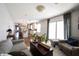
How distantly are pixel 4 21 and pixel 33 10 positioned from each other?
0.61m

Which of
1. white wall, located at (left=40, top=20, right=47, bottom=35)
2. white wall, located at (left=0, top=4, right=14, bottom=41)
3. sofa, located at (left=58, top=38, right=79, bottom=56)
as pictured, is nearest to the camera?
sofa, located at (left=58, top=38, right=79, bottom=56)

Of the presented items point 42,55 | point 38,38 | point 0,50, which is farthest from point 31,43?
point 0,50

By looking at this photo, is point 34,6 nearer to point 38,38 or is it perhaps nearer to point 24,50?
point 38,38

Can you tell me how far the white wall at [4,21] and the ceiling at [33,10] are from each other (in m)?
0.09

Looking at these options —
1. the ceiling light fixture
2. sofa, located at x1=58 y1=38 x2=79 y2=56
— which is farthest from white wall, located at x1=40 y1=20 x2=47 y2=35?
sofa, located at x1=58 y1=38 x2=79 y2=56

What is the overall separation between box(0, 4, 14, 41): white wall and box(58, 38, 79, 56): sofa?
1.05 m

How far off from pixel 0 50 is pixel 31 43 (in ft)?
1.92

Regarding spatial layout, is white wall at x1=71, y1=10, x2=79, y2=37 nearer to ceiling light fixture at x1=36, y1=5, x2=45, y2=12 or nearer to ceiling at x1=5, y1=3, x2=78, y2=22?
ceiling at x1=5, y1=3, x2=78, y2=22

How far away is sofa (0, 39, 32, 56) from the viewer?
2236 mm

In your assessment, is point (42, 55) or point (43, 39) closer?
point (42, 55)

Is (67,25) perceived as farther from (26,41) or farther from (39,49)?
(26,41)

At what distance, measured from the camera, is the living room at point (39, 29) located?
2.28 m

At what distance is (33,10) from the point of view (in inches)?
92.7

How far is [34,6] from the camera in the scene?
2.33 meters
